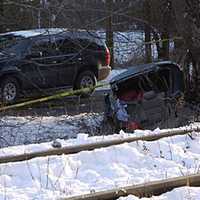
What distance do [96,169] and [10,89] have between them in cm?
987

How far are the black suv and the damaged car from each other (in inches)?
47.4

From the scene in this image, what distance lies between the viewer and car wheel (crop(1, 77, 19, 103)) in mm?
16036

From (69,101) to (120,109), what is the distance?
4909 millimetres

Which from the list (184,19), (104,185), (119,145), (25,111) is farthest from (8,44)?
(104,185)

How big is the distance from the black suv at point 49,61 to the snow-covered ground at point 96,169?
4.46 m

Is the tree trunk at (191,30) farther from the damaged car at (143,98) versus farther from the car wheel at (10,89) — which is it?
the car wheel at (10,89)

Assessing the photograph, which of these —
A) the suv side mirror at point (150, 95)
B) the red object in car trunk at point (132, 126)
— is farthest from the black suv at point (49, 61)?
the red object in car trunk at point (132, 126)

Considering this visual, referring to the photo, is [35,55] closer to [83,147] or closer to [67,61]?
[67,61]

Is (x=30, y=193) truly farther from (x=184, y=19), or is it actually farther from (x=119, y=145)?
(x=184, y=19)

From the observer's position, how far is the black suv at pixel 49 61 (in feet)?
42.6

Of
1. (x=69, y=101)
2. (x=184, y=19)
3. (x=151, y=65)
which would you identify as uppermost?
(x=184, y=19)

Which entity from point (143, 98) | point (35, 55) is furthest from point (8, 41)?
point (143, 98)

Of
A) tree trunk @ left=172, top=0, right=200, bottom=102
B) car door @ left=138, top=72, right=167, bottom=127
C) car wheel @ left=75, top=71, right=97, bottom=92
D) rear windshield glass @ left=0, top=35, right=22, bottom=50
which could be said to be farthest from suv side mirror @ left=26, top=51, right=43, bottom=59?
car door @ left=138, top=72, right=167, bottom=127

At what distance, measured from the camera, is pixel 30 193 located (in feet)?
18.9
